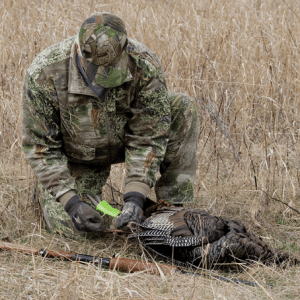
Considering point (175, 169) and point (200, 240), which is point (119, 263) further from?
point (175, 169)

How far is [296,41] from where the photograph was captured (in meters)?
4.55

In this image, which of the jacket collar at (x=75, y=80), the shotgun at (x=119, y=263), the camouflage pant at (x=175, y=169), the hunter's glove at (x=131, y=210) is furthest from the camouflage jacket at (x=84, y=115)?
the shotgun at (x=119, y=263)

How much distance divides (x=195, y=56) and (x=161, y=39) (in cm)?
60

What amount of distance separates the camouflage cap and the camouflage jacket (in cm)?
14

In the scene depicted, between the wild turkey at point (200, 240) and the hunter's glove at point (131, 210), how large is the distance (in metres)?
0.06

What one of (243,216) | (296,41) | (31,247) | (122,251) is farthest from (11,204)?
(296,41)

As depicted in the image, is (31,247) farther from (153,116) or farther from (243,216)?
(243,216)

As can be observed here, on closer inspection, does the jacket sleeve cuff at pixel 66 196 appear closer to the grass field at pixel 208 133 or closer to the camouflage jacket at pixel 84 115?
the camouflage jacket at pixel 84 115

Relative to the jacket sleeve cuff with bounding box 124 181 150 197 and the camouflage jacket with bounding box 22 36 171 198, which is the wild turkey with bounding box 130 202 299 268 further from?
the camouflage jacket with bounding box 22 36 171 198

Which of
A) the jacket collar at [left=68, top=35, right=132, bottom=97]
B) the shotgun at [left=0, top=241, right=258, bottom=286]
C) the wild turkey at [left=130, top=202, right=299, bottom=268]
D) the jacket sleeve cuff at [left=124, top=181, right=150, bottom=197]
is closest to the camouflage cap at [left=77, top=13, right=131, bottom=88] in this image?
the jacket collar at [left=68, top=35, right=132, bottom=97]

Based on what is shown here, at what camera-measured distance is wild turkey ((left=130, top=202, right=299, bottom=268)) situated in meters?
2.49

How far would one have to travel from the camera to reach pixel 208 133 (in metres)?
4.20

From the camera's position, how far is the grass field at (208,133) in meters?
2.20

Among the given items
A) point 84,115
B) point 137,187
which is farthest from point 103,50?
point 137,187
